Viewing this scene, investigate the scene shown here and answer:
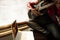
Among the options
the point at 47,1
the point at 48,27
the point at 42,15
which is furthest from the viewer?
the point at 47,1

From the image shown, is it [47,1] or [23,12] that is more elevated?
[47,1]

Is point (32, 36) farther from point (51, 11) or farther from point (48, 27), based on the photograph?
point (51, 11)

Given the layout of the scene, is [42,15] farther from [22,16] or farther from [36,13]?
[22,16]

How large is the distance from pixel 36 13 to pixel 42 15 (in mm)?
77

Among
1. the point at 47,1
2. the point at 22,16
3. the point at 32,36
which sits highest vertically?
the point at 47,1

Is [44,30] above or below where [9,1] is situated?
below

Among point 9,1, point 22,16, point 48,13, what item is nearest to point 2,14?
point 22,16

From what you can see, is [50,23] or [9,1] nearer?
[50,23]

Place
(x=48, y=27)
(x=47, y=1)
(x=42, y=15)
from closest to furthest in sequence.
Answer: (x=48, y=27), (x=42, y=15), (x=47, y=1)

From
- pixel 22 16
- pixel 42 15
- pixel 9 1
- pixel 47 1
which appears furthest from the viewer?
pixel 9 1

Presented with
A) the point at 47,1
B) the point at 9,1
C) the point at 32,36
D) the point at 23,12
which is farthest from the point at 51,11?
the point at 9,1

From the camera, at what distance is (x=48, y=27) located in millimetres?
803

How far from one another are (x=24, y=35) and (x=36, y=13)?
0.78 ft

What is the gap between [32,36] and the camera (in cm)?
86
